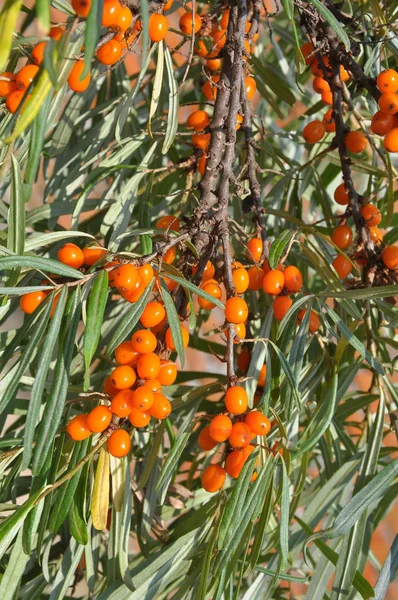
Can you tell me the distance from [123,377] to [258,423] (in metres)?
0.13

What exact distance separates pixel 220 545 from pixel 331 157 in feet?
1.80

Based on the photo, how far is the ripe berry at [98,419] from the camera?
0.58 meters

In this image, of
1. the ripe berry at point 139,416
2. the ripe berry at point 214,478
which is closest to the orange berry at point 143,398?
the ripe berry at point 139,416

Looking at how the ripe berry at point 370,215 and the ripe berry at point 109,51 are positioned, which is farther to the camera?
the ripe berry at point 370,215

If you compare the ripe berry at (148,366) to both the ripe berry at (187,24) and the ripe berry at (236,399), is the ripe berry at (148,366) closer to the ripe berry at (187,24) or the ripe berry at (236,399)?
the ripe berry at (236,399)

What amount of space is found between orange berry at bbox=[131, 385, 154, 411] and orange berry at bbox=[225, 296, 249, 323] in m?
0.10

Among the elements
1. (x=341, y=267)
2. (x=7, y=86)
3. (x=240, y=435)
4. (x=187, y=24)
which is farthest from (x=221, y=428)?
(x=187, y=24)

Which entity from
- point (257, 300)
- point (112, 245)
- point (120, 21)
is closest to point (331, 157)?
point (257, 300)

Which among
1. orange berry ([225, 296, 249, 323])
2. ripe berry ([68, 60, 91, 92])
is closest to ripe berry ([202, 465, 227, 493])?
orange berry ([225, 296, 249, 323])

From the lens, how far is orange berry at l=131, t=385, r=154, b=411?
0.56m

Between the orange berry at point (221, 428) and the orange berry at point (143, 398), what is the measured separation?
7 cm

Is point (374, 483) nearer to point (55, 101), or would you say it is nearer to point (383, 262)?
point (383, 262)

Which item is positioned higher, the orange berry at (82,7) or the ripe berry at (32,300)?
the orange berry at (82,7)

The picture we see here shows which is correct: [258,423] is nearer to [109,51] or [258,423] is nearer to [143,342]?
[143,342]
